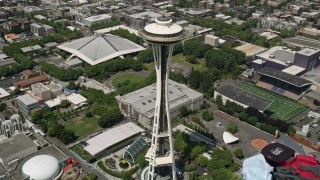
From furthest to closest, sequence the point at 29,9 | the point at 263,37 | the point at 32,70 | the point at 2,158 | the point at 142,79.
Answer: the point at 29,9 → the point at 263,37 → the point at 32,70 → the point at 142,79 → the point at 2,158

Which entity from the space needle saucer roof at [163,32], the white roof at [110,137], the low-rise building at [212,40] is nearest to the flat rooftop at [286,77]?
the low-rise building at [212,40]

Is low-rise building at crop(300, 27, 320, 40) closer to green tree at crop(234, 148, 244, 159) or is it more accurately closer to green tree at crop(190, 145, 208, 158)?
green tree at crop(234, 148, 244, 159)

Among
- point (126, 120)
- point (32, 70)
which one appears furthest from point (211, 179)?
point (32, 70)

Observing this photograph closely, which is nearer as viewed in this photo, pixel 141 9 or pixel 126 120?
pixel 126 120

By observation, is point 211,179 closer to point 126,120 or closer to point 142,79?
point 126,120

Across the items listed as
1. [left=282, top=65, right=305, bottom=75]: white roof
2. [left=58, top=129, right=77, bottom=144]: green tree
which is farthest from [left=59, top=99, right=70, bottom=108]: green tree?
[left=282, top=65, right=305, bottom=75]: white roof

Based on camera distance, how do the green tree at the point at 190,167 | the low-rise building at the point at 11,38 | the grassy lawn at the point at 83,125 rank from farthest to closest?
the low-rise building at the point at 11,38 < the grassy lawn at the point at 83,125 < the green tree at the point at 190,167

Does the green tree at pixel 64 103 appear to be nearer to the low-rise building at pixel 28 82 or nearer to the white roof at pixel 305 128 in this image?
the low-rise building at pixel 28 82

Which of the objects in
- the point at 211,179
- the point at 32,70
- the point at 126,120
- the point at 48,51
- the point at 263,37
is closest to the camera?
the point at 211,179
